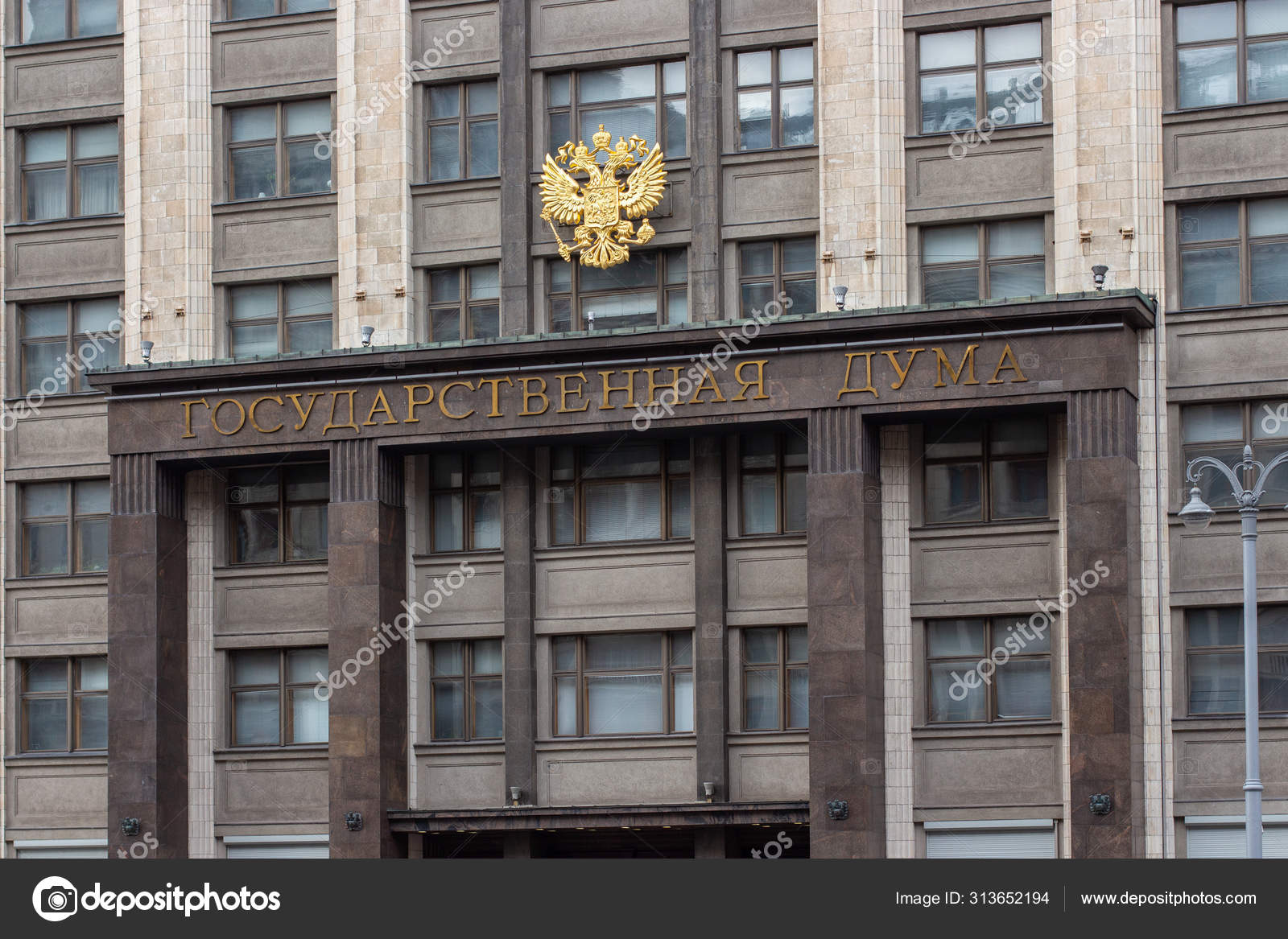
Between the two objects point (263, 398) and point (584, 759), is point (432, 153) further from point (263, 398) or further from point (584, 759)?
point (584, 759)

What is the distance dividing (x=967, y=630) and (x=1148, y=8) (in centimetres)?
1199

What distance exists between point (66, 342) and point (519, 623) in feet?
40.4

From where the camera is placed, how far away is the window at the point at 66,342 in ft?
169

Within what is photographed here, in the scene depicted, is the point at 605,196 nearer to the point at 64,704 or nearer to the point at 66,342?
the point at 66,342

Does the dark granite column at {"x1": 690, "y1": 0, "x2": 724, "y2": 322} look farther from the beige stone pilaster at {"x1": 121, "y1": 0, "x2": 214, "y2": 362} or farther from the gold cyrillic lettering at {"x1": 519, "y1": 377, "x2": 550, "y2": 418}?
the beige stone pilaster at {"x1": 121, "y1": 0, "x2": 214, "y2": 362}

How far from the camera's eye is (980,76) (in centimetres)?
4609

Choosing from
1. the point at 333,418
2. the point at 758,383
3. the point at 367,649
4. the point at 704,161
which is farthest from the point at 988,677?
the point at 333,418

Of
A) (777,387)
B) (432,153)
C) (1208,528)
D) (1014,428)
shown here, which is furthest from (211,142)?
(1208,528)

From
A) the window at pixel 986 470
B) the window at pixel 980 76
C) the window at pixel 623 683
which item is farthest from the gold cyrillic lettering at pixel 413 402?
the window at pixel 980 76

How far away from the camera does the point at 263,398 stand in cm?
4831

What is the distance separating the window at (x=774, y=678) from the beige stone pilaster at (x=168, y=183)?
1307 cm

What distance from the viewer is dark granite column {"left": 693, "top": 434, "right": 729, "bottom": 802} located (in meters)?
45.8

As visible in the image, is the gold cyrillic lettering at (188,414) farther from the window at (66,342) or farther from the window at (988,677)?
the window at (988,677)
